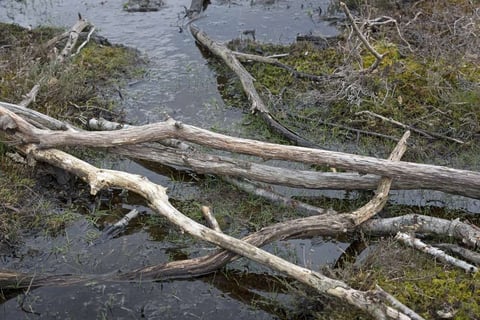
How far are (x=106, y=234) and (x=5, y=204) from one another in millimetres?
1091

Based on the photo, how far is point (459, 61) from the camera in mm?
8086

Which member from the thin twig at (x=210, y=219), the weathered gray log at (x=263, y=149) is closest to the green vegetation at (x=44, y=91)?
the weathered gray log at (x=263, y=149)

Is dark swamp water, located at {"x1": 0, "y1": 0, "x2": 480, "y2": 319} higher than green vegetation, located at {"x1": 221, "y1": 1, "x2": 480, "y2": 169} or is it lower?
lower

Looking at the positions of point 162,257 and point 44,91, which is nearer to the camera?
point 162,257

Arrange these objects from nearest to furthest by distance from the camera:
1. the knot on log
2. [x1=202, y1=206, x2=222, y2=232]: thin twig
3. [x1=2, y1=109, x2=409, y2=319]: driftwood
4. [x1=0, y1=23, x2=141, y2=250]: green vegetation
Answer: [x1=2, y1=109, x2=409, y2=319]: driftwood, [x1=202, y1=206, x2=222, y2=232]: thin twig, [x1=0, y1=23, x2=141, y2=250]: green vegetation, the knot on log

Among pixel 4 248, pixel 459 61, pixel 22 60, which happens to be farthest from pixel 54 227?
pixel 459 61

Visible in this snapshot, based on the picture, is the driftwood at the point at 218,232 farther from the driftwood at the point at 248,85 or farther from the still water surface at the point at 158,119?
the driftwood at the point at 248,85

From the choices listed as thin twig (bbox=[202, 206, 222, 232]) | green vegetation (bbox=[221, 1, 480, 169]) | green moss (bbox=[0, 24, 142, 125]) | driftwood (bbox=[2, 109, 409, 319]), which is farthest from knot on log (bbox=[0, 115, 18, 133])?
green vegetation (bbox=[221, 1, 480, 169])

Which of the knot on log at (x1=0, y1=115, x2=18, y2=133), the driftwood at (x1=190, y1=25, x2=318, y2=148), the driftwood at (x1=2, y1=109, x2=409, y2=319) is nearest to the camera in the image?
the driftwood at (x1=2, y1=109, x2=409, y2=319)

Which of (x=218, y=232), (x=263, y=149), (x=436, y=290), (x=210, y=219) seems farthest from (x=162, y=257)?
(x=436, y=290)

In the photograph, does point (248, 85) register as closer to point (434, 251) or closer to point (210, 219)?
point (210, 219)

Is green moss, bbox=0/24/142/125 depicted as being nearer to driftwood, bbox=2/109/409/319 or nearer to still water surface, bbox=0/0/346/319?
still water surface, bbox=0/0/346/319

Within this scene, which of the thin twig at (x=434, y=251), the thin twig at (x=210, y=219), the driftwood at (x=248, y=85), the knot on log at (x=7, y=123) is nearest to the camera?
the thin twig at (x=434, y=251)

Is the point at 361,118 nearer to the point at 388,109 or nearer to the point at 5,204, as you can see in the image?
the point at 388,109
